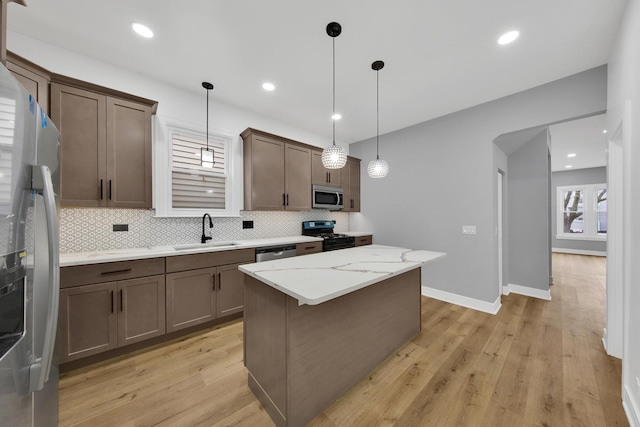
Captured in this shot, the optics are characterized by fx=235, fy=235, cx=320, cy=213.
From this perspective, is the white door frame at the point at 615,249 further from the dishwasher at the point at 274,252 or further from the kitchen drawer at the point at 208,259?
the kitchen drawer at the point at 208,259

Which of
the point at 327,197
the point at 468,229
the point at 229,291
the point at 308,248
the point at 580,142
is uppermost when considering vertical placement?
the point at 580,142

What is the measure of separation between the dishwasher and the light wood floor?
33.2 inches

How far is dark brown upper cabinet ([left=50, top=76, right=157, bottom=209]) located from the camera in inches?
81.1

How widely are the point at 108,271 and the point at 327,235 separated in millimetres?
2859

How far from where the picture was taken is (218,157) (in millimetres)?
3281

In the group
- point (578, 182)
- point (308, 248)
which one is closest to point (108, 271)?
point (308, 248)

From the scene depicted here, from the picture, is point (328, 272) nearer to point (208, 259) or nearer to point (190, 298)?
point (208, 259)

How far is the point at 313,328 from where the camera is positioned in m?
1.49

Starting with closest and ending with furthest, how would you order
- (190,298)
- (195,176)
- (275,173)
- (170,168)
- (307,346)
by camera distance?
(307,346), (190,298), (170,168), (195,176), (275,173)

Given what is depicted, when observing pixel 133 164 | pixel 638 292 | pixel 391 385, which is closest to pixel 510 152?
pixel 638 292

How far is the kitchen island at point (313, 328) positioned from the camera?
1387mm

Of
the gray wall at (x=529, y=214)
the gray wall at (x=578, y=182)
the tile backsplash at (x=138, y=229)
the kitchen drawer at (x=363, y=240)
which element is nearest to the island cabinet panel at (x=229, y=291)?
the tile backsplash at (x=138, y=229)

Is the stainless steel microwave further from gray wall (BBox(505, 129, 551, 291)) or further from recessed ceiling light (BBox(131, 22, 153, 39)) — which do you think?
gray wall (BBox(505, 129, 551, 291))

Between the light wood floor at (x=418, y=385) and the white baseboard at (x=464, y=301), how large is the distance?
1.32 ft
